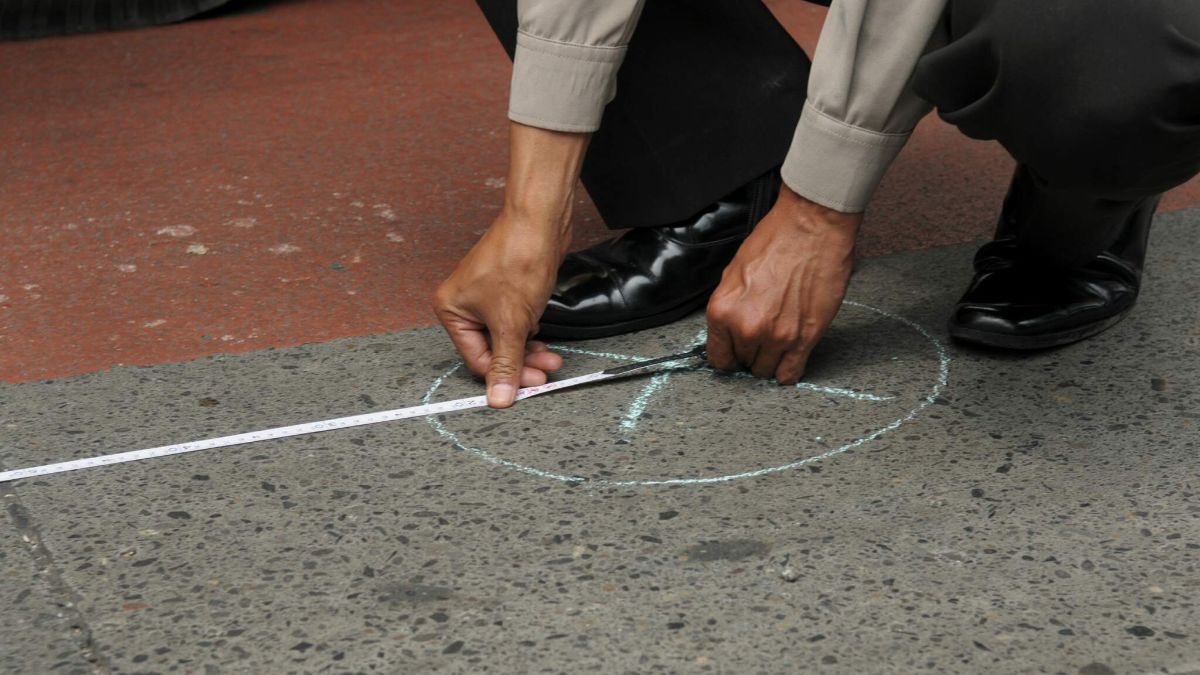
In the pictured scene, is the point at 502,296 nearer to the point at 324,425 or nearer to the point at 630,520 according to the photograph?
the point at 324,425

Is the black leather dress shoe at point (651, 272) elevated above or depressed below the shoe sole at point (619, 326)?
above

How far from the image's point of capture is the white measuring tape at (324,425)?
1.80m

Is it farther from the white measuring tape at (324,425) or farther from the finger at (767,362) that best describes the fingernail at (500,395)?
the finger at (767,362)

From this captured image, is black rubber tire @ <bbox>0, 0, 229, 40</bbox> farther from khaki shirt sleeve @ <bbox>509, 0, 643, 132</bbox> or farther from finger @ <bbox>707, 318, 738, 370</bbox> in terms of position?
finger @ <bbox>707, 318, 738, 370</bbox>

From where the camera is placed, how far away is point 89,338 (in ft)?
7.25

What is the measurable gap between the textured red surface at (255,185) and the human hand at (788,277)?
0.64 metres

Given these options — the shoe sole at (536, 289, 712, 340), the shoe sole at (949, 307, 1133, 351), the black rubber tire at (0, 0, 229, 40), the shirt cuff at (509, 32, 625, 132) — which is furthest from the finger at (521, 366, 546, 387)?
the black rubber tire at (0, 0, 229, 40)

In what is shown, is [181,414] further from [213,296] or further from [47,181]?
[47,181]

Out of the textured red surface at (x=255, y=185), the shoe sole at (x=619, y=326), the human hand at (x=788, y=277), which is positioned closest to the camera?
the human hand at (x=788, y=277)

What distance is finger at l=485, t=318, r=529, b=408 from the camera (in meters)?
1.91

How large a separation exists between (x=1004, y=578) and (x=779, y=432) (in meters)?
0.43

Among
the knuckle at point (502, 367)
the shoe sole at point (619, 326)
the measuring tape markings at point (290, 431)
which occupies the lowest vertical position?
the measuring tape markings at point (290, 431)

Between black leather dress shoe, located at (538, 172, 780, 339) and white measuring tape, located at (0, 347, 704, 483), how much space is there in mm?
133

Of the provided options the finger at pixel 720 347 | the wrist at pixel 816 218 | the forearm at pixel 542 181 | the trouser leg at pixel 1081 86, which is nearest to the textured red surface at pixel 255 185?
the forearm at pixel 542 181
